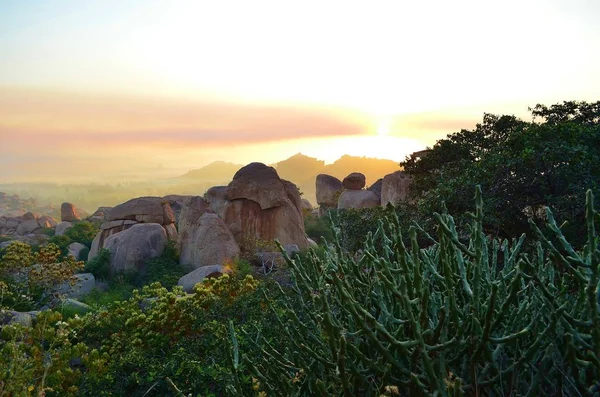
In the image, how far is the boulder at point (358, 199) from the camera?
40469 mm

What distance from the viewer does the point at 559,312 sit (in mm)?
2014

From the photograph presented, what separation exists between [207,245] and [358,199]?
63.7ft

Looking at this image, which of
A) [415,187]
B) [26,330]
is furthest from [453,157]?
[26,330]

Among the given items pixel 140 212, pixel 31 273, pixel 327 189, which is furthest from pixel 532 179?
pixel 327 189

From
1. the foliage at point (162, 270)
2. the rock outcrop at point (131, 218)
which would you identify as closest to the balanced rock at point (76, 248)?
the rock outcrop at point (131, 218)

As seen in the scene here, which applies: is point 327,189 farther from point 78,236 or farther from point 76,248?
point 76,248

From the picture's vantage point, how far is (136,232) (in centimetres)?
2484

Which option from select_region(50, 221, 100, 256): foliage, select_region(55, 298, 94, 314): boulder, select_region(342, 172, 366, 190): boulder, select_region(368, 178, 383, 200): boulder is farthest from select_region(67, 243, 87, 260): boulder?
select_region(342, 172, 366, 190): boulder

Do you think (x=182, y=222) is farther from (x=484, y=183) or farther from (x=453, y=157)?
(x=484, y=183)

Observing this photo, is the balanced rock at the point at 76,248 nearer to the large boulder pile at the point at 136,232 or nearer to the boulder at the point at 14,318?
the large boulder pile at the point at 136,232

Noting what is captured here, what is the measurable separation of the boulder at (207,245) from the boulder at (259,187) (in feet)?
9.71

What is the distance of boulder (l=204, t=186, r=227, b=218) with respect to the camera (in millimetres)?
29636

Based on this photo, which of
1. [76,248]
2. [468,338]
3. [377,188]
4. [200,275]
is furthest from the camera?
[377,188]

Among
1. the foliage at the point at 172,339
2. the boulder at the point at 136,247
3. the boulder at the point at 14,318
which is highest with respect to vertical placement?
the foliage at the point at 172,339
